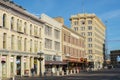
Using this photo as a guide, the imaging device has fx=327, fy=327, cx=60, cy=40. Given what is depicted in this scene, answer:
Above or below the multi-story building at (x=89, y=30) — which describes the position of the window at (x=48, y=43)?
below

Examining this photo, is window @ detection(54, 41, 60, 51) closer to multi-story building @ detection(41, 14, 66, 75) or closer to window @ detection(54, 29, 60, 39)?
multi-story building @ detection(41, 14, 66, 75)

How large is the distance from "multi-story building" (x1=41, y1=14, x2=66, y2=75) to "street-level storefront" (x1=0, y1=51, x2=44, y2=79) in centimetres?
783

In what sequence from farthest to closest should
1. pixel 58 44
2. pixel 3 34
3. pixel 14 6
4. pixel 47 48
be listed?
pixel 58 44, pixel 47 48, pixel 14 6, pixel 3 34

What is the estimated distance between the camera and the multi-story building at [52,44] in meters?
81.5

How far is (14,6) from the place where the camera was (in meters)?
62.5

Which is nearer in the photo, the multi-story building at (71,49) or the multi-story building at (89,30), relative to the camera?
the multi-story building at (71,49)

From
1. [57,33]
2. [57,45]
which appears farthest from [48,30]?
[57,45]

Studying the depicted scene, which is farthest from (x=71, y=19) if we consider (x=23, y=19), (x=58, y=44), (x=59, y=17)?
(x=23, y=19)

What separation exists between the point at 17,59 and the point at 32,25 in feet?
36.2

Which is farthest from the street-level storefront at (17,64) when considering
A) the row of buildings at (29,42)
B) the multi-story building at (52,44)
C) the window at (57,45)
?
the window at (57,45)

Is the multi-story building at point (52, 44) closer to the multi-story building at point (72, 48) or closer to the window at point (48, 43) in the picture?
the window at point (48, 43)

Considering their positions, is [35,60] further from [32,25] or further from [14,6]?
[14,6]

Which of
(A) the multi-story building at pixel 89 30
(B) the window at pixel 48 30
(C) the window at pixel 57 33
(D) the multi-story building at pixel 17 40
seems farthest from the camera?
(A) the multi-story building at pixel 89 30

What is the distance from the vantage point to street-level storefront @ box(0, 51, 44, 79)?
57.2m
